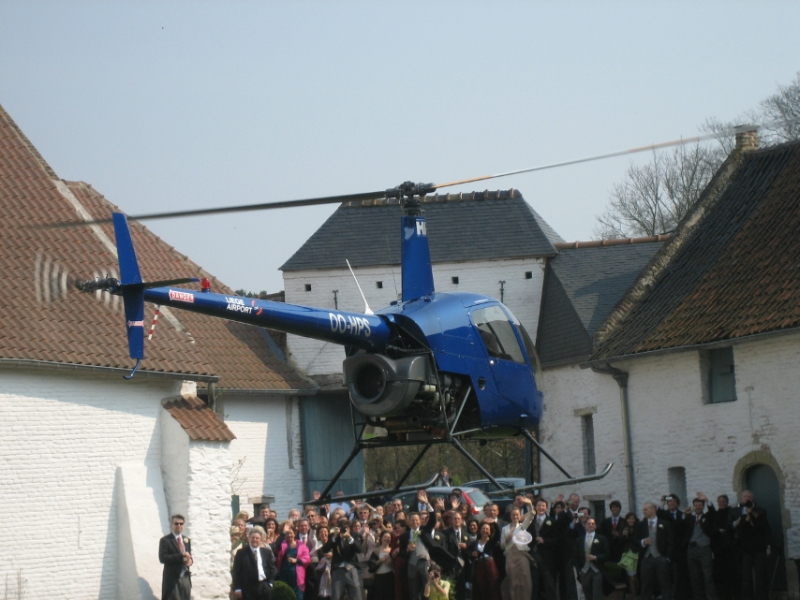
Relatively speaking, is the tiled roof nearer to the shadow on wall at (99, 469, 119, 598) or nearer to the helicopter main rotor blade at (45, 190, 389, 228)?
the shadow on wall at (99, 469, 119, 598)

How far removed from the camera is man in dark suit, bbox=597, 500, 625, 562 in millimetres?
21328

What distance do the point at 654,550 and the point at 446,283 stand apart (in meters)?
13.4

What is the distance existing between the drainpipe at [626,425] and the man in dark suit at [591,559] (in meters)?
6.63

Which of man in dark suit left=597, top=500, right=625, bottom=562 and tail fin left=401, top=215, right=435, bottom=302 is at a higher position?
tail fin left=401, top=215, right=435, bottom=302

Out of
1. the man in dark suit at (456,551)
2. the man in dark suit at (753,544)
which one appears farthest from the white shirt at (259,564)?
the man in dark suit at (753,544)

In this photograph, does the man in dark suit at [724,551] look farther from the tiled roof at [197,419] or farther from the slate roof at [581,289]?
the slate roof at [581,289]

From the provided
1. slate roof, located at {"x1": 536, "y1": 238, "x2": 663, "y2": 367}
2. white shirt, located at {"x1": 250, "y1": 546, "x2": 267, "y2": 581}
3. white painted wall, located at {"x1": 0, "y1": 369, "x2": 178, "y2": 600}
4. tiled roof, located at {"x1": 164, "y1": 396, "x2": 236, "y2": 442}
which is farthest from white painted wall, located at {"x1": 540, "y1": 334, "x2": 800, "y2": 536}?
white painted wall, located at {"x1": 0, "y1": 369, "x2": 178, "y2": 600}

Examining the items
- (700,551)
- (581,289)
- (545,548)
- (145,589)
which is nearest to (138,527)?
(145,589)

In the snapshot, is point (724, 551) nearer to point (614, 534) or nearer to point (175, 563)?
point (614, 534)

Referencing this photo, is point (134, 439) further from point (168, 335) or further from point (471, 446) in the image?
point (471, 446)

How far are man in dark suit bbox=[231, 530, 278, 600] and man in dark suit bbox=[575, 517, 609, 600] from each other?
507cm

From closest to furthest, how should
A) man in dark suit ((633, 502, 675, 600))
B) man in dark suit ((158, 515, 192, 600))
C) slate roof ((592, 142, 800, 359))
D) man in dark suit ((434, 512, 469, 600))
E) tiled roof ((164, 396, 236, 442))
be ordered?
man in dark suit ((434, 512, 469, 600)) → man in dark suit ((158, 515, 192, 600)) → man in dark suit ((633, 502, 675, 600)) → tiled roof ((164, 396, 236, 442)) → slate roof ((592, 142, 800, 359))

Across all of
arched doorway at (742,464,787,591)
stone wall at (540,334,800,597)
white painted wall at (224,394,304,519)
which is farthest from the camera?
white painted wall at (224,394,304,519)

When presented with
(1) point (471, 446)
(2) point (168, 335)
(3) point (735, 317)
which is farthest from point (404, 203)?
(1) point (471, 446)
